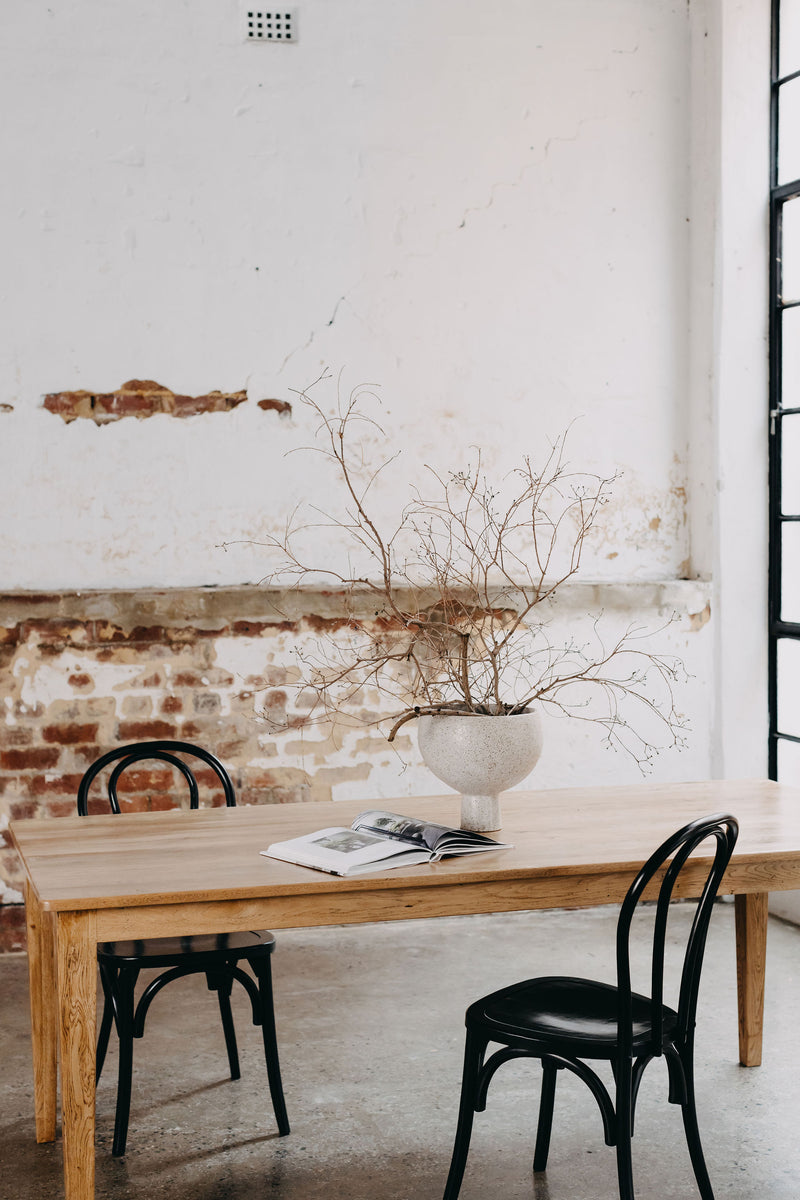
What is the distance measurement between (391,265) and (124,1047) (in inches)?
115

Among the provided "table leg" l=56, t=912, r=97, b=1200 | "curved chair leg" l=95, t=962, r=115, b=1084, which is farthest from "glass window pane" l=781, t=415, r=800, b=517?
A: "table leg" l=56, t=912, r=97, b=1200

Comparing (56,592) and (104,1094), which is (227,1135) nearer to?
(104,1094)

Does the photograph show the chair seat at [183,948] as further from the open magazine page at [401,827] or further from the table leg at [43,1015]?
the open magazine page at [401,827]

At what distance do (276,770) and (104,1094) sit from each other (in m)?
1.49

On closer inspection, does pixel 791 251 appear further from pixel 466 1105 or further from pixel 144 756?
pixel 466 1105

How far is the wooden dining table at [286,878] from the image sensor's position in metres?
2.29

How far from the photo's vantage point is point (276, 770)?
4.49 m

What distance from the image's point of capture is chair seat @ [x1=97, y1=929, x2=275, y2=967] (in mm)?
2803

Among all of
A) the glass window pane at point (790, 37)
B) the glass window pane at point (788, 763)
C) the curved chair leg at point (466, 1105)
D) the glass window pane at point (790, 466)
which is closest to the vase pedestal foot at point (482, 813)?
the curved chair leg at point (466, 1105)

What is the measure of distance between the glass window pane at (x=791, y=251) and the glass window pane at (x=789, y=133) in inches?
4.7

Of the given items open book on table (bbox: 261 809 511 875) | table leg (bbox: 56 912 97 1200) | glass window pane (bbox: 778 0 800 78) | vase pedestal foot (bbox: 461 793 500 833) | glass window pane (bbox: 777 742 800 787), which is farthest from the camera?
glass window pane (bbox: 777 742 800 787)

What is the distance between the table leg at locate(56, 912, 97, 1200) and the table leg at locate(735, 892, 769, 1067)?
1.68 metres

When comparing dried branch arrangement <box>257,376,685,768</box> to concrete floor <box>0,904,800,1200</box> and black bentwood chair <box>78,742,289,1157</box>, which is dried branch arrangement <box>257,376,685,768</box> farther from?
black bentwood chair <box>78,742,289,1157</box>

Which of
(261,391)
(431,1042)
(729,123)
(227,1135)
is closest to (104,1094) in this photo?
(227,1135)
